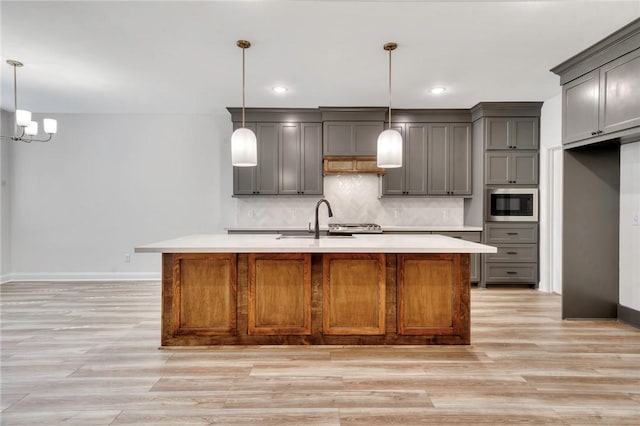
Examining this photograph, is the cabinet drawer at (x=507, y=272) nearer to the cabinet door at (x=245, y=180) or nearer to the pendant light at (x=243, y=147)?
the cabinet door at (x=245, y=180)

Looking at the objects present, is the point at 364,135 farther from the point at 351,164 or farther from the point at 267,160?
the point at 267,160

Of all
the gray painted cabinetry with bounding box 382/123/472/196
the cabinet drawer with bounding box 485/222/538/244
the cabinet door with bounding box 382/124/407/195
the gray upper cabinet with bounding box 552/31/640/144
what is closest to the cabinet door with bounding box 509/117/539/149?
the gray painted cabinetry with bounding box 382/123/472/196

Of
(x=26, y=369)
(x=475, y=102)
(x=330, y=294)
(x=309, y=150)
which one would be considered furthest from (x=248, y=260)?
(x=475, y=102)

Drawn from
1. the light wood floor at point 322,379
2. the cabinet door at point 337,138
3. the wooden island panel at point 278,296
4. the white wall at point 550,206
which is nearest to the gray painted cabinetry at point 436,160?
the cabinet door at point 337,138

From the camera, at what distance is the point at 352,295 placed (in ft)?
9.61

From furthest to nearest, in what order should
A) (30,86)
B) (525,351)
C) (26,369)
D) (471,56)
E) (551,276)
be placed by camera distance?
(551,276)
(30,86)
(471,56)
(525,351)
(26,369)

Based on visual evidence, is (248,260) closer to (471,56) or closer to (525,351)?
(525,351)

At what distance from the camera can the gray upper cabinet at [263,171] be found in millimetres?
5324

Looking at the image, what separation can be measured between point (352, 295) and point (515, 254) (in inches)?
131

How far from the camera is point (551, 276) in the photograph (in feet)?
16.4

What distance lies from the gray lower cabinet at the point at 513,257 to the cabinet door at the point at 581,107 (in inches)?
67.8

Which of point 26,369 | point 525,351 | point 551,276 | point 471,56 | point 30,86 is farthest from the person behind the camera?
point 551,276

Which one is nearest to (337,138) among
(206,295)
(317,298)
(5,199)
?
(317,298)

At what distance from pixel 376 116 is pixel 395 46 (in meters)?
2.00
